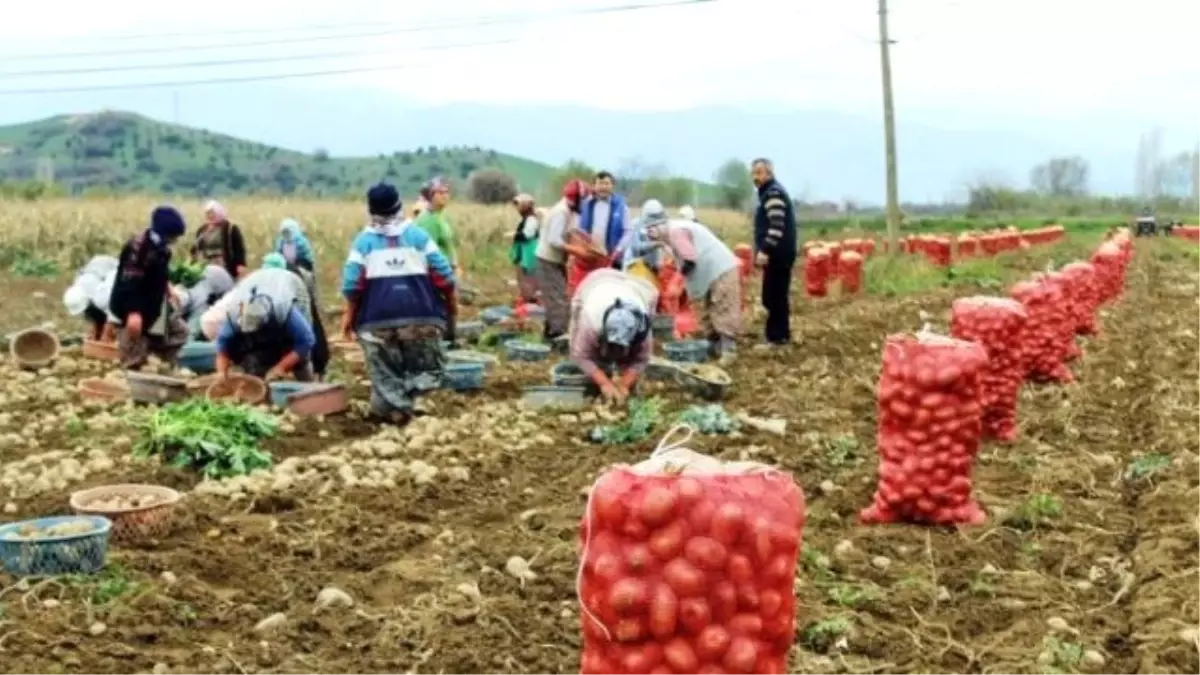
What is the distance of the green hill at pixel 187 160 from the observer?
8644cm

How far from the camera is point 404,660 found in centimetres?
533

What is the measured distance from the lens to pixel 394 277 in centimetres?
1012

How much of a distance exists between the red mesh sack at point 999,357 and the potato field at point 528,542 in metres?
0.22

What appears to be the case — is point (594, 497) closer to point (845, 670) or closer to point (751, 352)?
point (845, 670)

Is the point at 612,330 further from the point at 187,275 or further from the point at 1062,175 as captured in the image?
the point at 1062,175

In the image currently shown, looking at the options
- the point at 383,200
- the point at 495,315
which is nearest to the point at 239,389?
the point at 383,200

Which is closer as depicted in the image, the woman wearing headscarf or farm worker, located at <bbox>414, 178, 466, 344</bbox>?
the woman wearing headscarf

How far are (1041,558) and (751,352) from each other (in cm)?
788

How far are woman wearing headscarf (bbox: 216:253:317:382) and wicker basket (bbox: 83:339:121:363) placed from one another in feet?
9.52

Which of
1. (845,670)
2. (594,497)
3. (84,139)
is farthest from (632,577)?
(84,139)

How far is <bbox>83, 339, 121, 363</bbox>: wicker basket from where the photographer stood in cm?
1353

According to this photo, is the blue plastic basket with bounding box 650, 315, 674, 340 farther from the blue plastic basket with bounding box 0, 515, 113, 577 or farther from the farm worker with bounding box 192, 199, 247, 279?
the blue plastic basket with bounding box 0, 515, 113, 577

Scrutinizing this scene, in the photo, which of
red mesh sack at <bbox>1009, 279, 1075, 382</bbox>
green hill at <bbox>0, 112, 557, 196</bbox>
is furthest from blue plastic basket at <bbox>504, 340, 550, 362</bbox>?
green hill at <bbox>0, 112, 557, 196</bbox>

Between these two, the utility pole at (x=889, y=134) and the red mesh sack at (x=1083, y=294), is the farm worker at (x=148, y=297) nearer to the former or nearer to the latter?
the red mesh sack at (x=1083, y=294)
